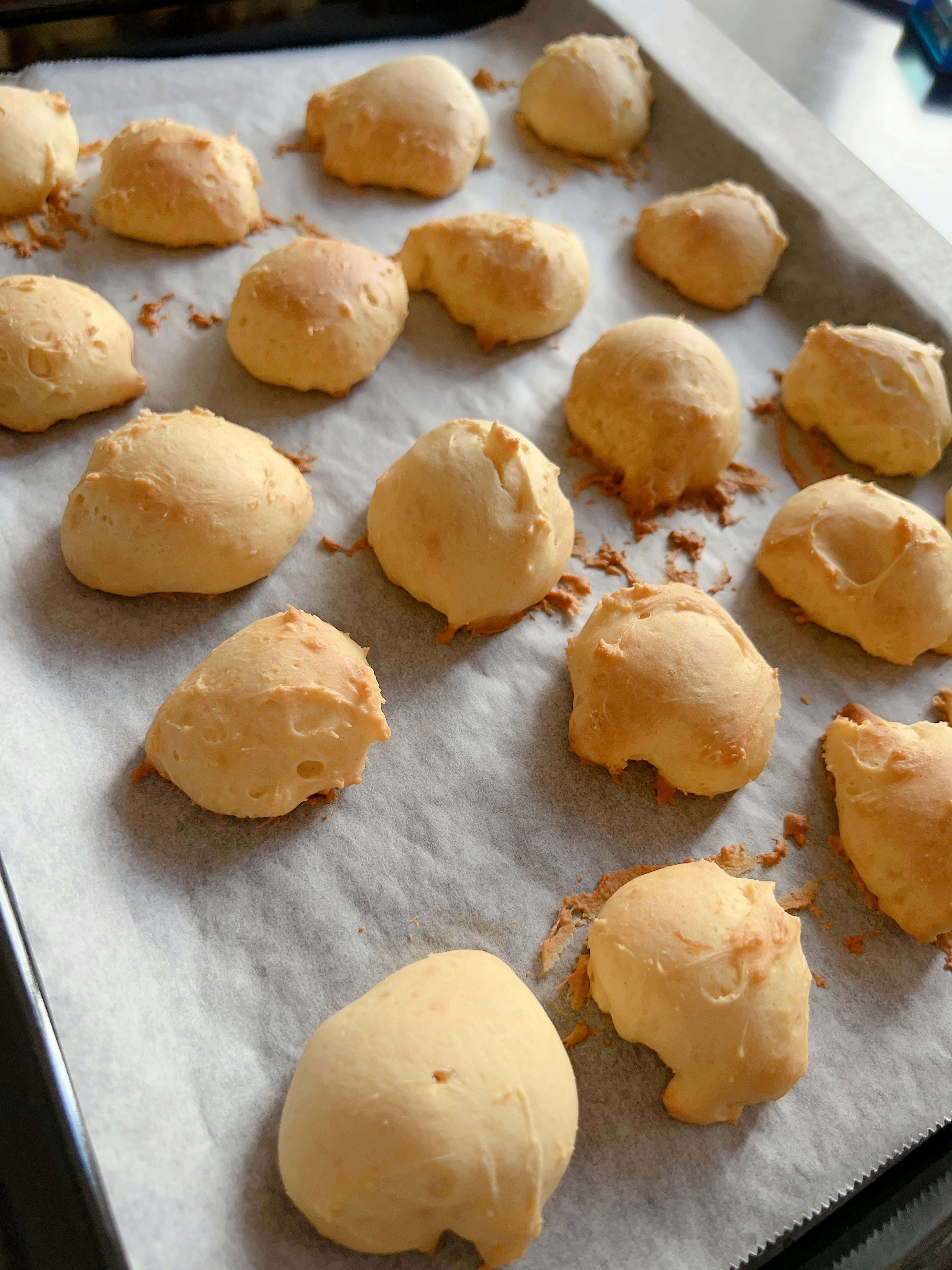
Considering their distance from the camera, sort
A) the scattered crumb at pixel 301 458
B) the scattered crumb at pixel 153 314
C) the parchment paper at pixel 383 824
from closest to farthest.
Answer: the parchment paper at pixel 383 824 < the scattered crumb at pixel 301 458 < the scattered crumb at pixel 153 314

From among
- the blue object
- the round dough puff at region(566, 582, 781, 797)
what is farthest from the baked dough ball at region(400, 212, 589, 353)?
the blue object

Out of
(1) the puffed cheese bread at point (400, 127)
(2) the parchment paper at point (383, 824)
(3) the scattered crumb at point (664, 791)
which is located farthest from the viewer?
(1) the puffed cheese bread at point (400, 127)

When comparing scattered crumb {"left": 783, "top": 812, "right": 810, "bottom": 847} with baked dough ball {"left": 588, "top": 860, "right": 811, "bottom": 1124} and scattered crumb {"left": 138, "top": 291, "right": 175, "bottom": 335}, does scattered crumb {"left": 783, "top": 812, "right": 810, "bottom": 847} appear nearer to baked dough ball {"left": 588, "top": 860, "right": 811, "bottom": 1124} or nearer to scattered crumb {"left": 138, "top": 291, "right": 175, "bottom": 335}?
baked dough ball {"left": 588, "top": 860, "right": 811, "bottom": 1124}

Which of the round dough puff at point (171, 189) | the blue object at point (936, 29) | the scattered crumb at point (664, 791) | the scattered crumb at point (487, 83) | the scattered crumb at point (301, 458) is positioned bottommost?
the scattered crumb at point (301, 458)

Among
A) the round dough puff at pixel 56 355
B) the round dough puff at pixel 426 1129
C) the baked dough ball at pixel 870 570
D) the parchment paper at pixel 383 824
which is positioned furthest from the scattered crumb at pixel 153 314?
the round dough puff at pixel 426 1129

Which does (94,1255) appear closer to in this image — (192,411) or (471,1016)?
(471,1016)

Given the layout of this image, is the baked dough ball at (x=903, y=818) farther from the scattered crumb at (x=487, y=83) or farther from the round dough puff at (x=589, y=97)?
the scattered crumb at (x=487, y=83)

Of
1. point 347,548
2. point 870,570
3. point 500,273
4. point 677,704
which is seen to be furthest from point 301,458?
point 870,570

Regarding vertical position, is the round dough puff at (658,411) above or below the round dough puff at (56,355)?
above
